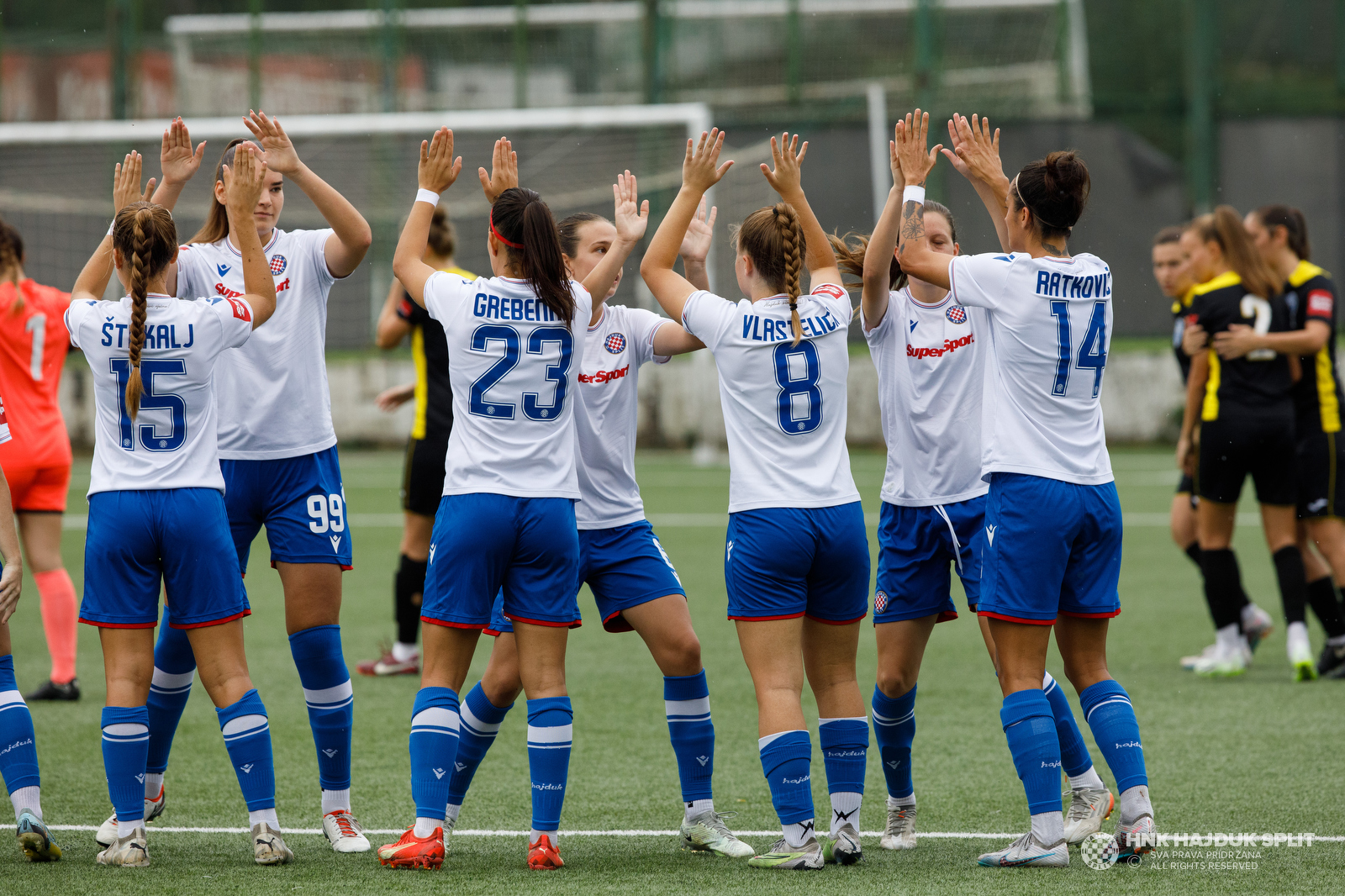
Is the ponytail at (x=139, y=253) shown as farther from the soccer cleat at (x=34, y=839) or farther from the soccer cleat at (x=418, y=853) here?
the soccer cleat at (x=418, y=853)

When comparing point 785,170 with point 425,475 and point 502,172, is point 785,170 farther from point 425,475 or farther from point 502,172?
point 425,475

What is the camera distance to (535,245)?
4023 millimetres

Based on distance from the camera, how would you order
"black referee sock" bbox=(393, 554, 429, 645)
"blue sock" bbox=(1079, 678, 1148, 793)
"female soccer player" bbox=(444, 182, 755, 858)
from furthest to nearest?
"black referee sock" bbox=(393, 554, 429, 645)
"female soccer player" bbox=(444, 182, 755, 858)
"blue sock" bbox=(1079, 678, 1148, 793)

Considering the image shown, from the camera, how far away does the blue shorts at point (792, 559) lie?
407 centimetres

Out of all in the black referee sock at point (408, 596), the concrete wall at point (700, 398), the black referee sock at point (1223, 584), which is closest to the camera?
the black referee sock at point (1223, 584)


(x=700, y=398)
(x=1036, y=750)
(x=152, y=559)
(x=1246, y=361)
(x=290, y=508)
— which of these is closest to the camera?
(x=1036, y=750)

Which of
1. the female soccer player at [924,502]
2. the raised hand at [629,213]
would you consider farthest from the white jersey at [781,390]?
the female soccer player at [924,502]

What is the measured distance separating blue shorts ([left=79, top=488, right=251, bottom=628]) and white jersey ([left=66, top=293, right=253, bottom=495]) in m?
0.05

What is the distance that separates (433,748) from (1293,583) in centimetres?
515

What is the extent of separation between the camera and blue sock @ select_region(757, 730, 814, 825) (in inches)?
159

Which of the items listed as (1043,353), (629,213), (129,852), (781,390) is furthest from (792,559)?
(129,852)

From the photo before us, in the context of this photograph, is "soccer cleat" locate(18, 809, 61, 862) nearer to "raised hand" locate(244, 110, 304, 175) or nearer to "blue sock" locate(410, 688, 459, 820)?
"blue sock" locate(410, 688, 459, 820)


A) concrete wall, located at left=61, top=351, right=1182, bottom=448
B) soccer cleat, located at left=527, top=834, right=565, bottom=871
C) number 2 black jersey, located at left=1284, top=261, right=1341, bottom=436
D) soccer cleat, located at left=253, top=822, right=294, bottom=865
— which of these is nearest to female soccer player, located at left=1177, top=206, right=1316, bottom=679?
number 2 black jersey, located at left=1284, top=261, right=1341, bottom=436

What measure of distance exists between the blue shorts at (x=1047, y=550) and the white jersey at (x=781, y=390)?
45cm
